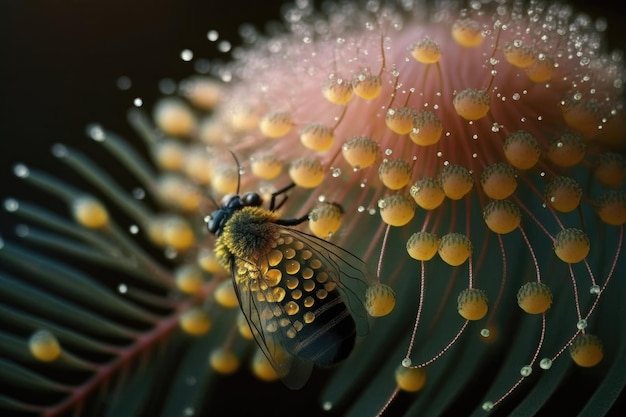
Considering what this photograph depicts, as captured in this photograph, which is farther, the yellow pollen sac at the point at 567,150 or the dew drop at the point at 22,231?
the dew drop at the point at 22,231

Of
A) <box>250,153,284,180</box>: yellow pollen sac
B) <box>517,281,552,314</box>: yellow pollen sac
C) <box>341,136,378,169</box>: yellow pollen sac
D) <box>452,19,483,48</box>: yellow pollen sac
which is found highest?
<box>452,19,483,48</box>: yellow pollen sac

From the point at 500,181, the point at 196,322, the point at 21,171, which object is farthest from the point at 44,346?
the point at 500,181

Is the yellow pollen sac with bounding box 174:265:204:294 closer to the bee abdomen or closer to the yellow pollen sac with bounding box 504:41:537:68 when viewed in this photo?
the bee abdomen

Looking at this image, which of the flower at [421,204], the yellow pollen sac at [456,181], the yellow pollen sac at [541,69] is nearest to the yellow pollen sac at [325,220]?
the flower at [421,204]

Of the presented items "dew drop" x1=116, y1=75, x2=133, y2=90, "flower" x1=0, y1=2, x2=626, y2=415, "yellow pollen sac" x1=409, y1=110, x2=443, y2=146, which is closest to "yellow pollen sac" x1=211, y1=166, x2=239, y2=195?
"flower" x1=0, y1=2, x2=626, y2=415

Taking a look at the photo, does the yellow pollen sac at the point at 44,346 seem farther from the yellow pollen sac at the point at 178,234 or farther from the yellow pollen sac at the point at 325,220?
the yellow pollen sac at the point at 325,220
